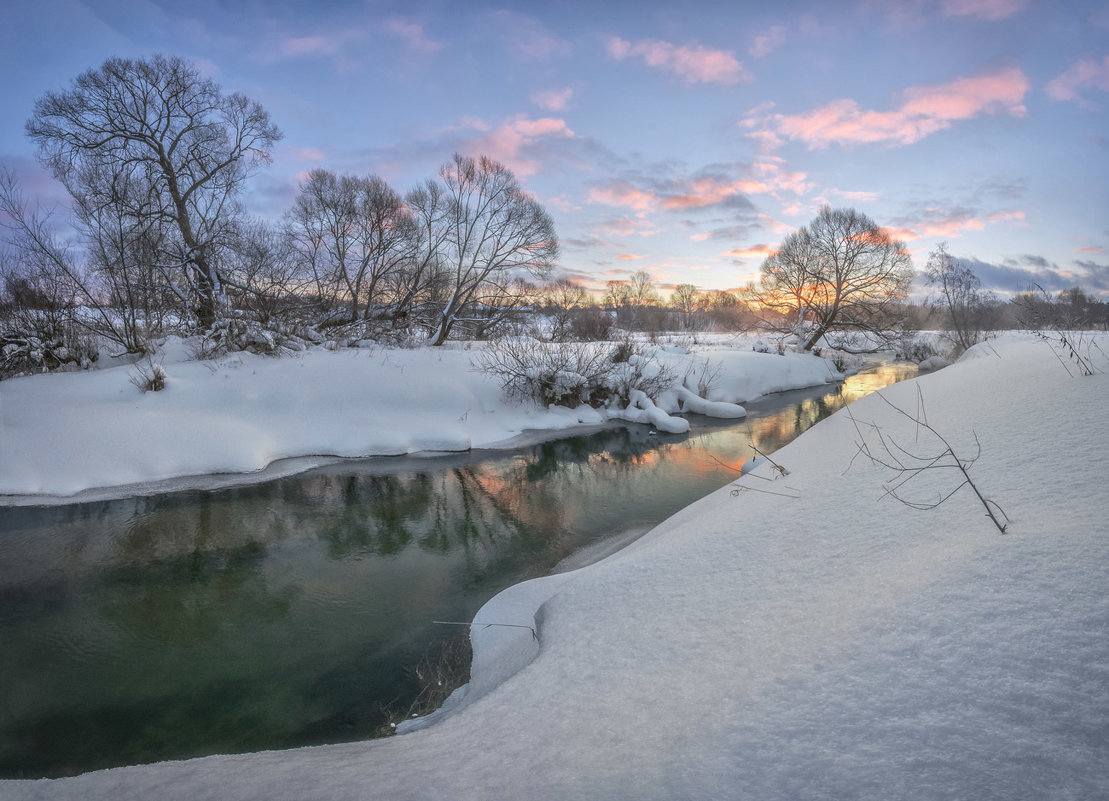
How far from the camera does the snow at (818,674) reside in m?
1.32

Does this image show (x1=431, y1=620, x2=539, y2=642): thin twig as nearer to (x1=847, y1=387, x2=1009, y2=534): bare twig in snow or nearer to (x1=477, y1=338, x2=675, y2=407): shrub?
(x1=847, y1=387, x2=1009, y2=534): bare twig in snow

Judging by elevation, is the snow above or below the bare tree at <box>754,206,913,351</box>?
below

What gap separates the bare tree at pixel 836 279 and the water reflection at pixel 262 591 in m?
19.6

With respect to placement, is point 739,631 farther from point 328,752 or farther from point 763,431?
point 763,431

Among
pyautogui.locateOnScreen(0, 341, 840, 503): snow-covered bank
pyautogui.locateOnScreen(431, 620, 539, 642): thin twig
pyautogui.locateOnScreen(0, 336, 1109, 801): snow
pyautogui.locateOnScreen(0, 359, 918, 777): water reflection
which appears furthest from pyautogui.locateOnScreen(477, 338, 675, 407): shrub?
pyautogui.locateOnScreen(0, 336, 1109, 801): snow

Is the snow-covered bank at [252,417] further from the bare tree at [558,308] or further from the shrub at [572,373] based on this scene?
the bare tree at [558,308]

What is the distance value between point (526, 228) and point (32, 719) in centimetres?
1731

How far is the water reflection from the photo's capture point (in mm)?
3654

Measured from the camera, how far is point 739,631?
2359 mm

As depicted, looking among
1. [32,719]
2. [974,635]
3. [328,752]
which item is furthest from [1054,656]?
[32,719]

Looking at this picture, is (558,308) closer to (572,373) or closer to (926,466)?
(572,373)

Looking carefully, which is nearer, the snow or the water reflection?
the snow

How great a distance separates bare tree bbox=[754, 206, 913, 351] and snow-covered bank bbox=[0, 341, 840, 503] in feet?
47.0

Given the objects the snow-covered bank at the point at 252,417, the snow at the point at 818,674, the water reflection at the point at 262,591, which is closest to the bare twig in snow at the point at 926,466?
the snow at the point at 818,674
